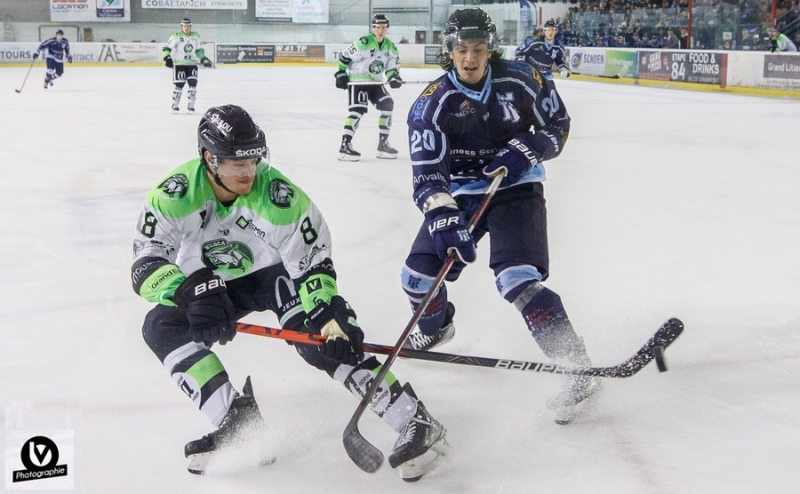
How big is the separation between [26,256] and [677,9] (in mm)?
14301

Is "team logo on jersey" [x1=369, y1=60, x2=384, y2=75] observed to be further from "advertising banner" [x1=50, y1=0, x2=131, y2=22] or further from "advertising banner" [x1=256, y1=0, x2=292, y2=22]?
"advertising banner" [x1=50, y1=0, x2=131, y2=22]

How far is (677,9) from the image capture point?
15992 millimetres

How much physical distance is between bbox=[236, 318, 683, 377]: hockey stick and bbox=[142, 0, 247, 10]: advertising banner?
2623 centimetres

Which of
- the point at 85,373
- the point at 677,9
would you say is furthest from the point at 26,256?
the point at 677,9

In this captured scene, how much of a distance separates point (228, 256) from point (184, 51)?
10566mm

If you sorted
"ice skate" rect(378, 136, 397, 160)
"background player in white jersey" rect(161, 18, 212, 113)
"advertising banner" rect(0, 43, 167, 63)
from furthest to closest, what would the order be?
1. "advertising banner" rect(0, 43, 167, 63)
2. "background player in white jersey" rect(161, 18, 212, 113)
3. "ice skate" rect(378, 136, 397, 160)

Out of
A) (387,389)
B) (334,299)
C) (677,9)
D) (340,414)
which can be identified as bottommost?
(340,414)

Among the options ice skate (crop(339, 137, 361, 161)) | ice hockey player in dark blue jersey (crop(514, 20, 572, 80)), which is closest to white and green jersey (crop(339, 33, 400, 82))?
ice skate (crop(339, 137, 361, 161))

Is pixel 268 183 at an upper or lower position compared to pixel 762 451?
upper

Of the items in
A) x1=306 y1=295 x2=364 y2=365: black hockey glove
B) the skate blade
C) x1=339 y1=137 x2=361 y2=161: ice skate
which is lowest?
the skate blade

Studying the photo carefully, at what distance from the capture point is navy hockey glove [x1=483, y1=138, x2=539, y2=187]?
2588 mm

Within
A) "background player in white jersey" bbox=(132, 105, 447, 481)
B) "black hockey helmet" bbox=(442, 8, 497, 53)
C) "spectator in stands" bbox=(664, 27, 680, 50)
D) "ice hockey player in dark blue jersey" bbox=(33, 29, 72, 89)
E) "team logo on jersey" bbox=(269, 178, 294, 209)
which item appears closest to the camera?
"background player in white jersey" bbox=(132, 105, 447, 481)

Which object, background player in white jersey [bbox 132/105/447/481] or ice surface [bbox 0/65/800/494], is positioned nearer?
background player in white jersey [bbox 132/105/447/481]

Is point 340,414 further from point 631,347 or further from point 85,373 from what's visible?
point 631,347
